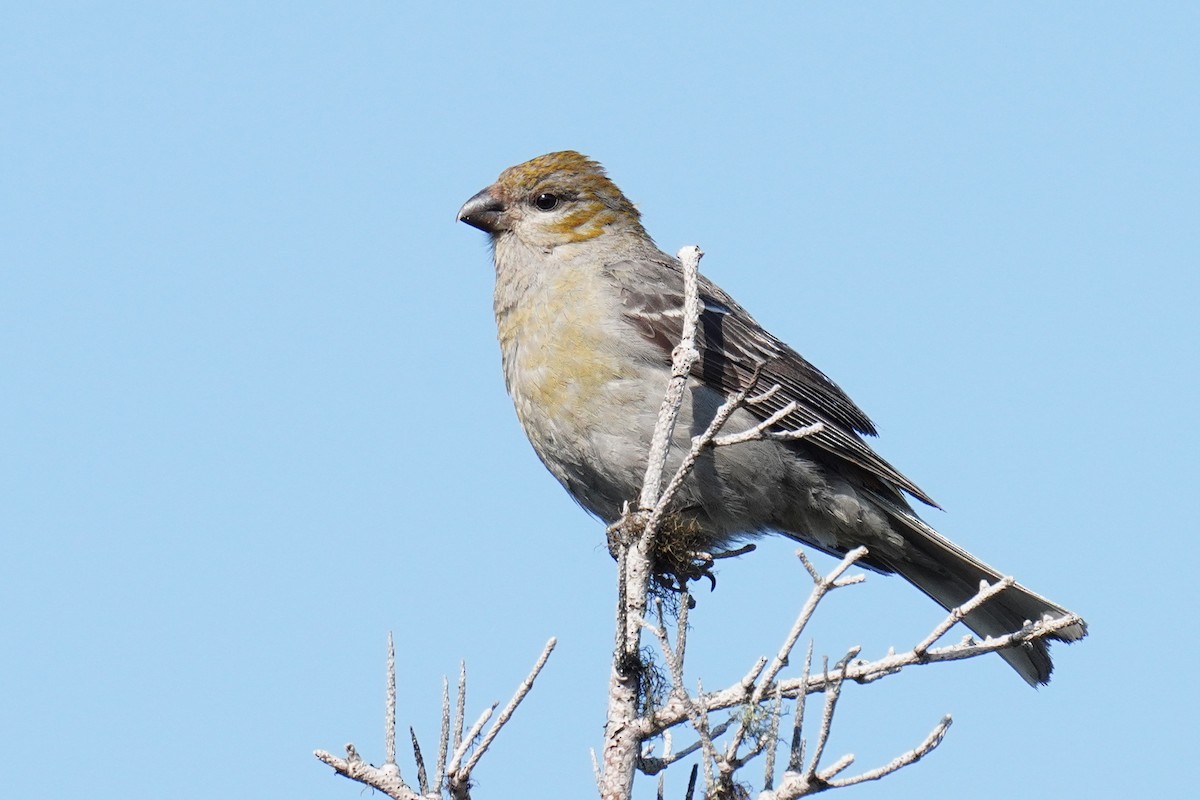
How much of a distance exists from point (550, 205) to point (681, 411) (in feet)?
5.67

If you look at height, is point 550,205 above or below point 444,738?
above

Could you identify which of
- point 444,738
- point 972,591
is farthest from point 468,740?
point 972,591

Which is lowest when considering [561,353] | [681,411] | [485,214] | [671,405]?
[671,405]

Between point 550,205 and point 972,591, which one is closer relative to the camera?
point 972,591

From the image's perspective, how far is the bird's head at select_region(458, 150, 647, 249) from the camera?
7238mm

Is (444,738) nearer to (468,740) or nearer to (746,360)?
(468,740)

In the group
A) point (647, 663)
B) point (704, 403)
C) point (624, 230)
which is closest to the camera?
point (647, 663)

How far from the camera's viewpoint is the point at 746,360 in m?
6.66

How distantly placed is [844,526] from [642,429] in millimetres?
1280

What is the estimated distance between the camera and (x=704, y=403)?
6.30m

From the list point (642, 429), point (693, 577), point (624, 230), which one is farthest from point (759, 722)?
point (624, 230)

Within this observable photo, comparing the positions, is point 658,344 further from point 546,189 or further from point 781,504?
point 546,189

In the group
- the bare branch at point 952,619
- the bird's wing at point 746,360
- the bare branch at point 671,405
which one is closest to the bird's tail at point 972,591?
the bird's wing at point 746,360

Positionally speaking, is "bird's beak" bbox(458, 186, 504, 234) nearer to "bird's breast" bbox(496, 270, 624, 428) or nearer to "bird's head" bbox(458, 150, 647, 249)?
"bird's head" bbox(458, 150, 647, 249)
